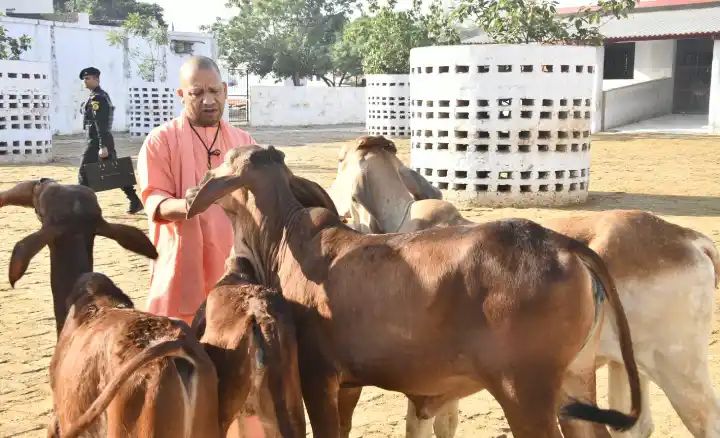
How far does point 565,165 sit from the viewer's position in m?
13.0

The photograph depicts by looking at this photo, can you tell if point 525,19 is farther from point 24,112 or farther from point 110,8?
point 110,8

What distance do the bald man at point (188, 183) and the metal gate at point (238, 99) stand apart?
3195 centimetres

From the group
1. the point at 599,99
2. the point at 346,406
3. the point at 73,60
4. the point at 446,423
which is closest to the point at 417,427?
the point at 446,423

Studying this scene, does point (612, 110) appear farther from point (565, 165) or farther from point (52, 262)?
point (52, 262)

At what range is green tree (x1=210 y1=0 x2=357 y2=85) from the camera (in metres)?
52.8

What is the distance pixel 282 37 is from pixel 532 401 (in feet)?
173

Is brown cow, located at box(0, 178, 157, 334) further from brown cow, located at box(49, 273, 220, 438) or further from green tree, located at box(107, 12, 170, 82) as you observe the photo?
green tree, located at box(107, 12, 170, 82)

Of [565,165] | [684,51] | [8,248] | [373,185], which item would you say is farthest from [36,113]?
[684,51]

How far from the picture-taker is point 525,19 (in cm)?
1482

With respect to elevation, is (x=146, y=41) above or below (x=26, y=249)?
above

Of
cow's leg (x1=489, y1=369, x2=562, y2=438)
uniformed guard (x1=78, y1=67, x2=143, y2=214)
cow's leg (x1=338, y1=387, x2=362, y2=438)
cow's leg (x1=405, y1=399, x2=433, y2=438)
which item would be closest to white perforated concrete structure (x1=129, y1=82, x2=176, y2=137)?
uniformed guard (x1=78, y1=67, x2=143, y2=214)

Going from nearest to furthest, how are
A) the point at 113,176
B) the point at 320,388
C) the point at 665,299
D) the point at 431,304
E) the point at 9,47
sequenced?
the point at 431,304
the point at 320,388
the point at 665,299
the point at 113,176
the point at 9,47

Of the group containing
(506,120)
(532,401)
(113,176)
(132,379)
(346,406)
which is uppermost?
(506,120)

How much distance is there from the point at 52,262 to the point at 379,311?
1682 mm
